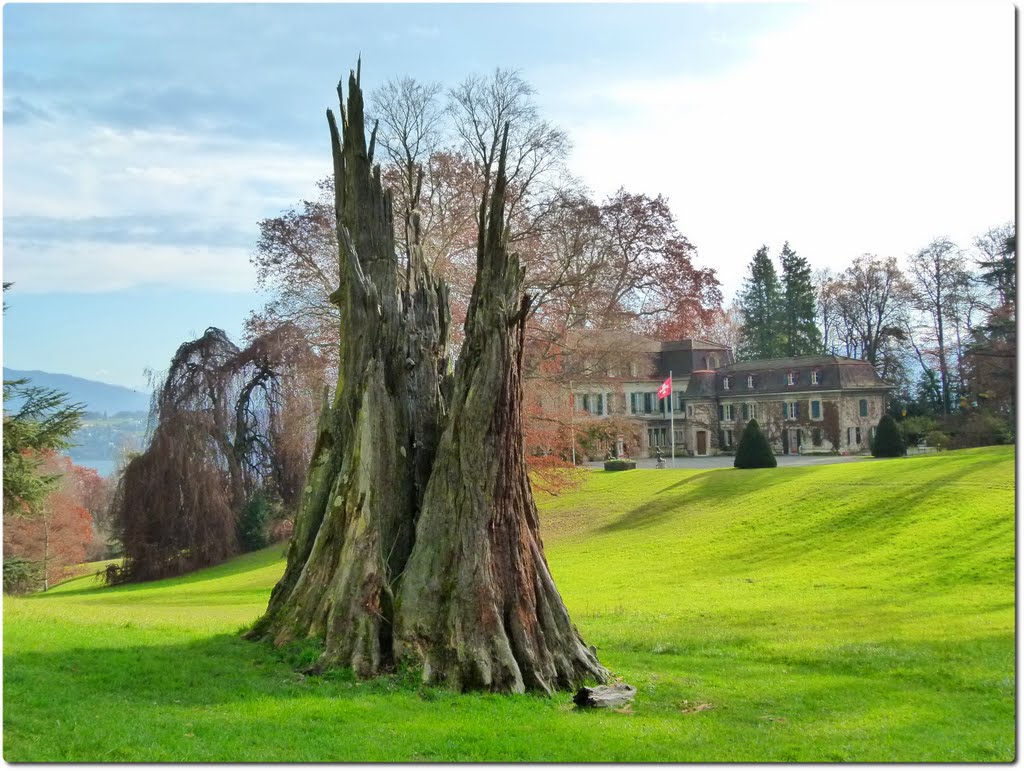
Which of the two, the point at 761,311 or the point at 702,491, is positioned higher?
the point at 761,311

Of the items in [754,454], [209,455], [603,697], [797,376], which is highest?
[797,376]

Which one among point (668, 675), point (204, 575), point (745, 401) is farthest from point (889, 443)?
point (668, 675)

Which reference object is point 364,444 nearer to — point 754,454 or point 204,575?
point 204,575

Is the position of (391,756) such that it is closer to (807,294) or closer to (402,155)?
(402,155)

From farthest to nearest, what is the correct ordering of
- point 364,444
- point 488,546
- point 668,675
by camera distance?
point 668,675 < point 364,444 < point 488,546

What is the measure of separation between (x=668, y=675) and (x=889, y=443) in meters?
38.2

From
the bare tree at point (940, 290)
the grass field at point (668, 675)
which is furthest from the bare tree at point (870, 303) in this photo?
the grass field at point (668, 675)

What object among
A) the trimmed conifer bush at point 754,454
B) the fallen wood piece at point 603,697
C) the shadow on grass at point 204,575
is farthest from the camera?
the trimmed conifer bush at point 754,454

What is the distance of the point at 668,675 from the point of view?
13875 millimetres

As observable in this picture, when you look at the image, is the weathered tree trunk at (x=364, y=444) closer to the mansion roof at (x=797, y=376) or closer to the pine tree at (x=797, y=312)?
the mansion roof at (x=797, y=376)

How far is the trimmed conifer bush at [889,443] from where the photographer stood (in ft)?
159

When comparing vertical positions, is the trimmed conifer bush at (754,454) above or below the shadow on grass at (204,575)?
above

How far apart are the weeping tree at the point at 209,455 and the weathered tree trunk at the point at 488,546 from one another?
26315 mm

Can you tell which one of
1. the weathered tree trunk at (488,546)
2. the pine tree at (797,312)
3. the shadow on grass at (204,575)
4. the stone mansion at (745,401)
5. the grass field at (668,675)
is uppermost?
the pine tree at (797,312)
